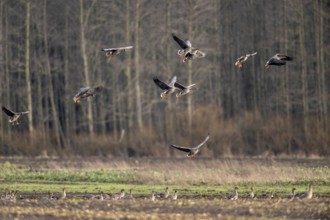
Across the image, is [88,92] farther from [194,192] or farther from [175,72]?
[175,72]

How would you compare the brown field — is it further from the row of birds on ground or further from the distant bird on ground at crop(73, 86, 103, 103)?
the distant bird on ground at crop(73, 86, 103, 103)

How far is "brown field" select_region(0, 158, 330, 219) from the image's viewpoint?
26500mm

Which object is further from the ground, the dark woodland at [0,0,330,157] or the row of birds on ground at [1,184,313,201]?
the dark woodland at [0,0,330,157]

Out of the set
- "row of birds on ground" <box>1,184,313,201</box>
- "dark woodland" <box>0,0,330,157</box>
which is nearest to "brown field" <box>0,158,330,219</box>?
"row of birds on ground" <box>1,184,313,201</box>

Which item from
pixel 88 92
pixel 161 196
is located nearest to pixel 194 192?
pixel 161 196

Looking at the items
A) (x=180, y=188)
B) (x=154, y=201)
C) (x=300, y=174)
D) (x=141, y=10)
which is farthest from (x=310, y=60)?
(x=154, y=201)

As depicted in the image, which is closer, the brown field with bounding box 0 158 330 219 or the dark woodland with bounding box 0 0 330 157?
the brown field with bounding box 0 158 330 219

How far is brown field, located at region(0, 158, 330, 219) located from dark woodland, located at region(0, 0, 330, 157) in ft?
31.0

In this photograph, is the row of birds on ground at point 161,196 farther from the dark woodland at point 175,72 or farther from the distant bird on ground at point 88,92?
the dark woodland at point 175,72

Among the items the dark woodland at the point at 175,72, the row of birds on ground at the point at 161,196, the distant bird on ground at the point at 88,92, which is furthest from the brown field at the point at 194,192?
the dark woodland at the point at 175,72

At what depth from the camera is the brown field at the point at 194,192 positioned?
26.5 metres

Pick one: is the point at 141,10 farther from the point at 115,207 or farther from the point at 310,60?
the point at 115,207

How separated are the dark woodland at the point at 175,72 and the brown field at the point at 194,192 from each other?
9.45 meters

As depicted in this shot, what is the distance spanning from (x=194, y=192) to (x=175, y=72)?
37.8 metres
